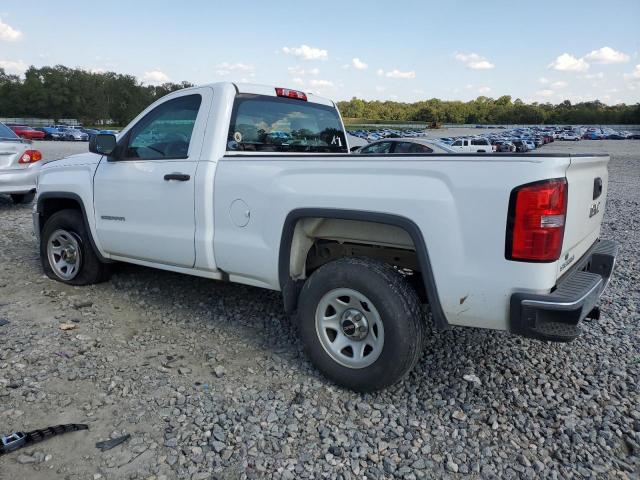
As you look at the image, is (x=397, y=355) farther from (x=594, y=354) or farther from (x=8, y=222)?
(x=8, y=222)

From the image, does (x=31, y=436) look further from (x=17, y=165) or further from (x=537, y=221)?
(x=17, y=165)

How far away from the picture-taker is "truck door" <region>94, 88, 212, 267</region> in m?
3.86

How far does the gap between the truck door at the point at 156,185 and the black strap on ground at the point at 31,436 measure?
1460 millimetres

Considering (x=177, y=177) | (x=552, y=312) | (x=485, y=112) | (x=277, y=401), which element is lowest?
(x=277, y=401)

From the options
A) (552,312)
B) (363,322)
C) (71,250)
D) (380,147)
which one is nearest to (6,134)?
(71,250)

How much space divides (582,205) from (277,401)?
2.15m

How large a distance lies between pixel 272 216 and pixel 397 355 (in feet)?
3.89

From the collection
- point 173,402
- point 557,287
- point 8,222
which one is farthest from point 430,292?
point 8,222

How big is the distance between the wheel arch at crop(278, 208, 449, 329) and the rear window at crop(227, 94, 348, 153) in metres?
0.99

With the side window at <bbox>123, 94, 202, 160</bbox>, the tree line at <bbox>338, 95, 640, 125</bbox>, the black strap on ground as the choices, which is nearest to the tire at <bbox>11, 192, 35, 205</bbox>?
the side window at <bbox>123, 94, 202, 160</bbox>

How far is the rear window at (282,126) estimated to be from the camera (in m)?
3.96

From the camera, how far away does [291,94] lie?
14.7ft

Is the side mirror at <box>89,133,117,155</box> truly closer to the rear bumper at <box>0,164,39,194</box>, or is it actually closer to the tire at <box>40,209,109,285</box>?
the tire at <box>40,209,109,285</box>

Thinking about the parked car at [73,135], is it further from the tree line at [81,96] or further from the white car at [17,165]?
the white car at [17,165]
